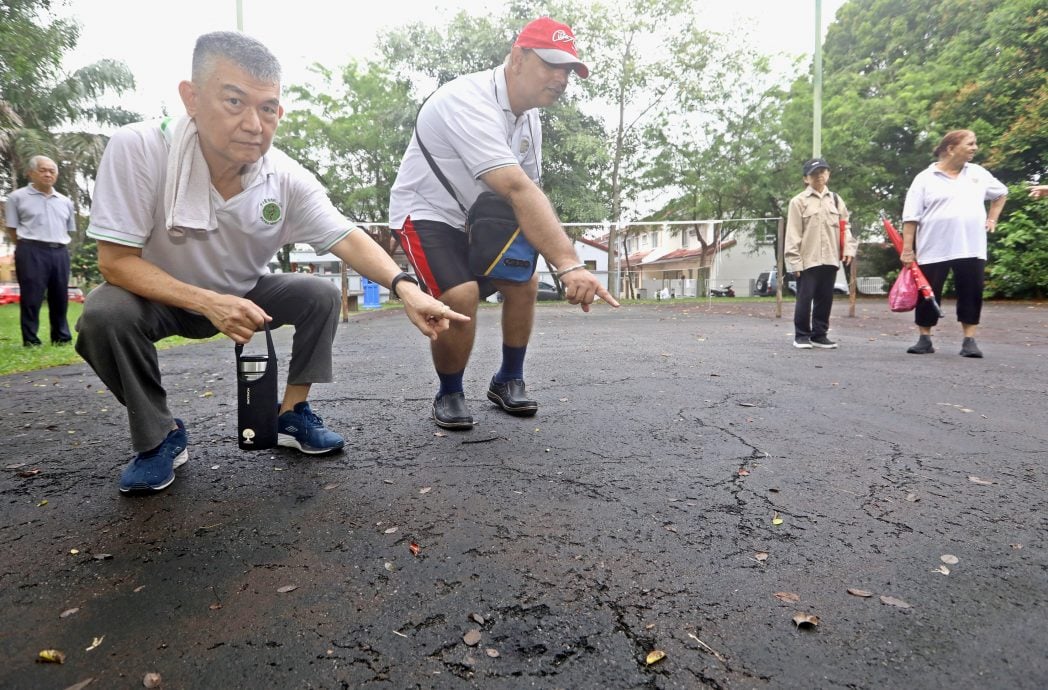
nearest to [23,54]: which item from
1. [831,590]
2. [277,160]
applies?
[277,160]

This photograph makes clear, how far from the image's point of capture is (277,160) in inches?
91.4

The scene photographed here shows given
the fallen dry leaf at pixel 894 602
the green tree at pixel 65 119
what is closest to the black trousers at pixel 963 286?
the fallen dry leaf at pixel 894 602

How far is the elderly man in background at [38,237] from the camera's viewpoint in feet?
19.4

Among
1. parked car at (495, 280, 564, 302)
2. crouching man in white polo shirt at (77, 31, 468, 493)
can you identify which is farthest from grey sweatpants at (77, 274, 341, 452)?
parked car at (495, 280, 564, 302)

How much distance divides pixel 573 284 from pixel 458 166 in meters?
→ 0.88

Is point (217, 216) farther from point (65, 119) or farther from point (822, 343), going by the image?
point (65, 119)

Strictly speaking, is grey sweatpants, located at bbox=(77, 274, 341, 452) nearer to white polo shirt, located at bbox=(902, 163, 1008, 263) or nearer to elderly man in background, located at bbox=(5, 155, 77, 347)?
elderly man in background, located at bbox=(5, 155, 77, 347)

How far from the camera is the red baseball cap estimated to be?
2656 millimetres

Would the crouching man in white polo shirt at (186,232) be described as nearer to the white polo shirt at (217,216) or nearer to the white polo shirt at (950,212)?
the white polo shirt at (217,216)

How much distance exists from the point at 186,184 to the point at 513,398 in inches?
66.8

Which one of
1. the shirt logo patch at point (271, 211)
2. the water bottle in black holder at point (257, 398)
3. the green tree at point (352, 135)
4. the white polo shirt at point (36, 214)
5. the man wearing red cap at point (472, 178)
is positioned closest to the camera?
the water bottle in black holder at point (257, 398)

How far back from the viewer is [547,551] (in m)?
1.59

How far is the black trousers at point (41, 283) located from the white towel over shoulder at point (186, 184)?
17.2ft

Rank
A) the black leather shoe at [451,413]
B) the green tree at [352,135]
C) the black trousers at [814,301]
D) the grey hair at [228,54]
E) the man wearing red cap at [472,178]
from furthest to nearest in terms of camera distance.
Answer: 1. the green tree at [352,135]
2. the black trousers at [814,301]
3. the black leather shoe at [451,413]
4. the man wearing red cap at [472,178]
5. the grey hair at [228,54]
